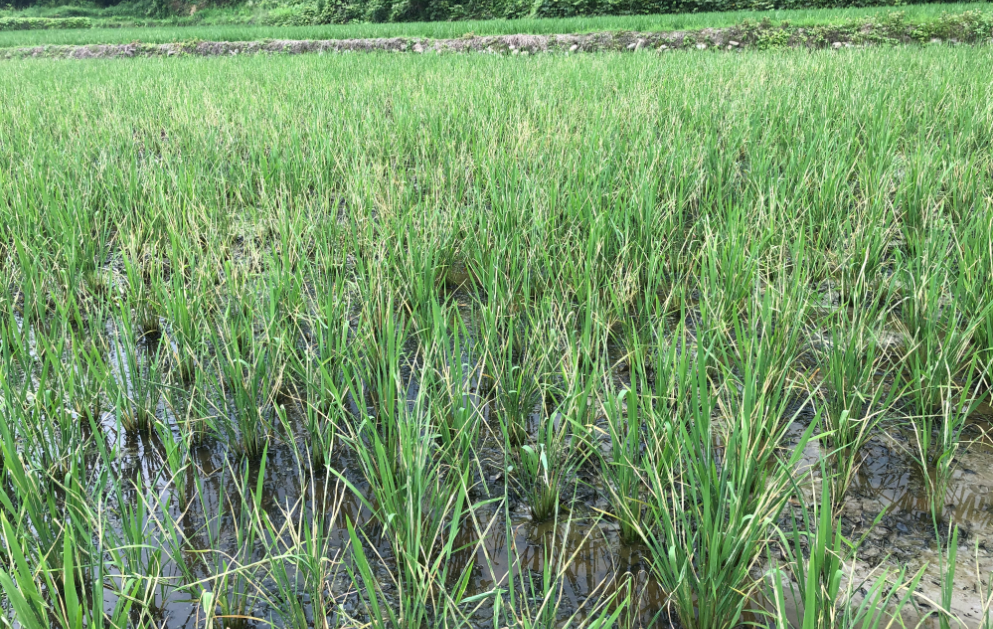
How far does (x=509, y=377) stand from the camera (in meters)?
1.49

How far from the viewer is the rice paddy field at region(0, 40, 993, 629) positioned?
1.05 meters

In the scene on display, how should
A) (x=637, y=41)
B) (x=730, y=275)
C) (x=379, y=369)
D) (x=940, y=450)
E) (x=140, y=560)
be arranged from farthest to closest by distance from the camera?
(x=637, y=41)
(x=730, y=275)
(x=379, y=369)
(x=940, y=450)
(x=140, y=560)

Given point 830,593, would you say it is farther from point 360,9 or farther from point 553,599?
point 360,9

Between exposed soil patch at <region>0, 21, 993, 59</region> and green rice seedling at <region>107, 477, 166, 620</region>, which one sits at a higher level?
exposed soil patch at <region>0, 21, 993, 59</region>

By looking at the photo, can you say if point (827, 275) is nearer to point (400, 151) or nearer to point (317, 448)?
point (317, 448)

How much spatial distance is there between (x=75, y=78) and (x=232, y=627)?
8.59m

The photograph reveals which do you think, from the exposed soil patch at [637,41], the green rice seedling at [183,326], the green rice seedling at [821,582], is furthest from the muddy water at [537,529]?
the exposed soil patch at [637,41]

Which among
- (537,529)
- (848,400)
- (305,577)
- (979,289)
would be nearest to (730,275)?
(848,400)

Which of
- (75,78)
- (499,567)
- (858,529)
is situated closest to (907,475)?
(858,529)

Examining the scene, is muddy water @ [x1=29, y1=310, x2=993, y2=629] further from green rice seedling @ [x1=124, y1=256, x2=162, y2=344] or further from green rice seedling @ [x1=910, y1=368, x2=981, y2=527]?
green rice seedling @ [x1=124, y1=256, x2=162, y2=344]

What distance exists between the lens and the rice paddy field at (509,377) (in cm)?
105

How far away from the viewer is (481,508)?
1.31 meters

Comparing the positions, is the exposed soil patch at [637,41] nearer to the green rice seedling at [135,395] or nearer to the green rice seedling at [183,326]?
the green rice seedling at [183,326]

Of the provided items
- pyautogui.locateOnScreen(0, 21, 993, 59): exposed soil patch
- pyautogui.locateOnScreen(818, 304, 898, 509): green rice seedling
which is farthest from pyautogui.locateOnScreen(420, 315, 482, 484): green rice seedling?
pyautogui.locateOnScreen(0, 21, 993, 59): exposed soil patch
